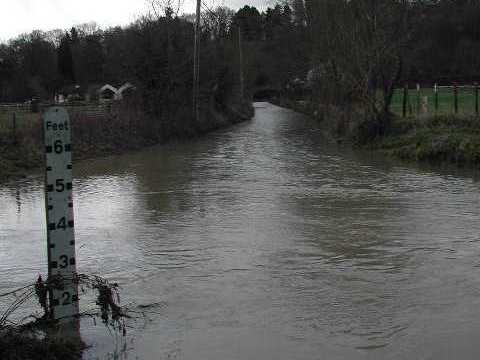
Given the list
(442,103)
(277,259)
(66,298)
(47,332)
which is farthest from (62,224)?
(442,103)

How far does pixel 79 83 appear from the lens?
8400 cm

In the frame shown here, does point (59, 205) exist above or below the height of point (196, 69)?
below

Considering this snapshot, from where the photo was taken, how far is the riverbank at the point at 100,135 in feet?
65.2

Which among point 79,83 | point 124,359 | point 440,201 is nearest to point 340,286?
point 124,359

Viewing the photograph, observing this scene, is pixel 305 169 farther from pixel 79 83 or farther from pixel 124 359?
pixel 79 83

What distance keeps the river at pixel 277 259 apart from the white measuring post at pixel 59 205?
472 mm

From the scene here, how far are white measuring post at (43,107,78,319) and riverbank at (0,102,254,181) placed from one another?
12212 mm

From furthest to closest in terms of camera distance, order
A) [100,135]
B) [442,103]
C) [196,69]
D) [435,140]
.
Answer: [442,103] → [196,69] → [100,135] → [435,140]

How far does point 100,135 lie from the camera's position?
25.6 m

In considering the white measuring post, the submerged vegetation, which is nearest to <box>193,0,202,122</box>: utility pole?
the white measuring post

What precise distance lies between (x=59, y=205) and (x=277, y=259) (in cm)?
350

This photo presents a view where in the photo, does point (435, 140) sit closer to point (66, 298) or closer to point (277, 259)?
point (277, 259)

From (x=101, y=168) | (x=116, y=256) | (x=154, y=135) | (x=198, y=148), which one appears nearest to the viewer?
(x=116, y=256)

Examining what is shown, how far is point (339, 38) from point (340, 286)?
21.2m
